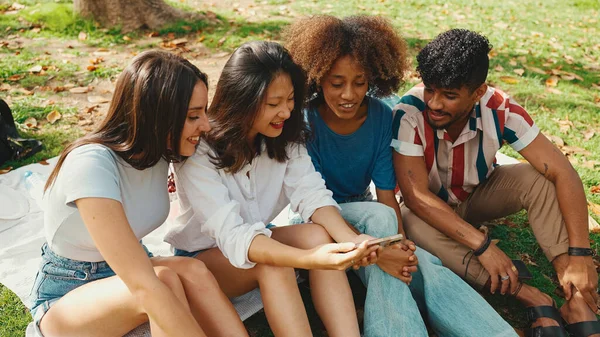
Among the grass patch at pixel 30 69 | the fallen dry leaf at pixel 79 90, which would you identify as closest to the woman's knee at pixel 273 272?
the fallen dry leaf at pixel 79 90

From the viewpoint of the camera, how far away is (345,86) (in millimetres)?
3066

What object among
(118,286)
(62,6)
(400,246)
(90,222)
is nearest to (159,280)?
(118,286)

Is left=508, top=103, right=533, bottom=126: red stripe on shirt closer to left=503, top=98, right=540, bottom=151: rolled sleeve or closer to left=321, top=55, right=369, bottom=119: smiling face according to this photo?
left=503, top=98, right=540, bottom=151: rolled sleeve

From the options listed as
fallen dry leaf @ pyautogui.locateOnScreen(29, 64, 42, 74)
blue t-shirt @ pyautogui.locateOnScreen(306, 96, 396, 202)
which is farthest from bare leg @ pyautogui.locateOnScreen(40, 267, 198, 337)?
fallen dry leaf @ pyautogui.locateOnScreen(29, 64, 42, 74)

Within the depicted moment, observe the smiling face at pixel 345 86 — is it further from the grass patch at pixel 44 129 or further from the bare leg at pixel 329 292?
the grass patch at pixel 44 129

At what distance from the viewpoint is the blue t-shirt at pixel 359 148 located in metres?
3.25

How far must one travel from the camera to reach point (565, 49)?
276 inches

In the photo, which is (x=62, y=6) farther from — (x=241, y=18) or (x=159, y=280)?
(x=159, y=280)

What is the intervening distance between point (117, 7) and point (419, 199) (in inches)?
194

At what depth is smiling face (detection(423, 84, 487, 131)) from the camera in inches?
123

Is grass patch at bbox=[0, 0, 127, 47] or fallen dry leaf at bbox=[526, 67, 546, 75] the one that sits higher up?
grass patch at bbox=[0, 0, 127, 47]

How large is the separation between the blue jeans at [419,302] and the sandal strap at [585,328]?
468mm

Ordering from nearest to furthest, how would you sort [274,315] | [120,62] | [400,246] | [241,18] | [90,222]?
[90,222], [274,315], [400,246], [120,62], [241,18]

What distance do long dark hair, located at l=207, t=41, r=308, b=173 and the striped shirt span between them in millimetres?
748
